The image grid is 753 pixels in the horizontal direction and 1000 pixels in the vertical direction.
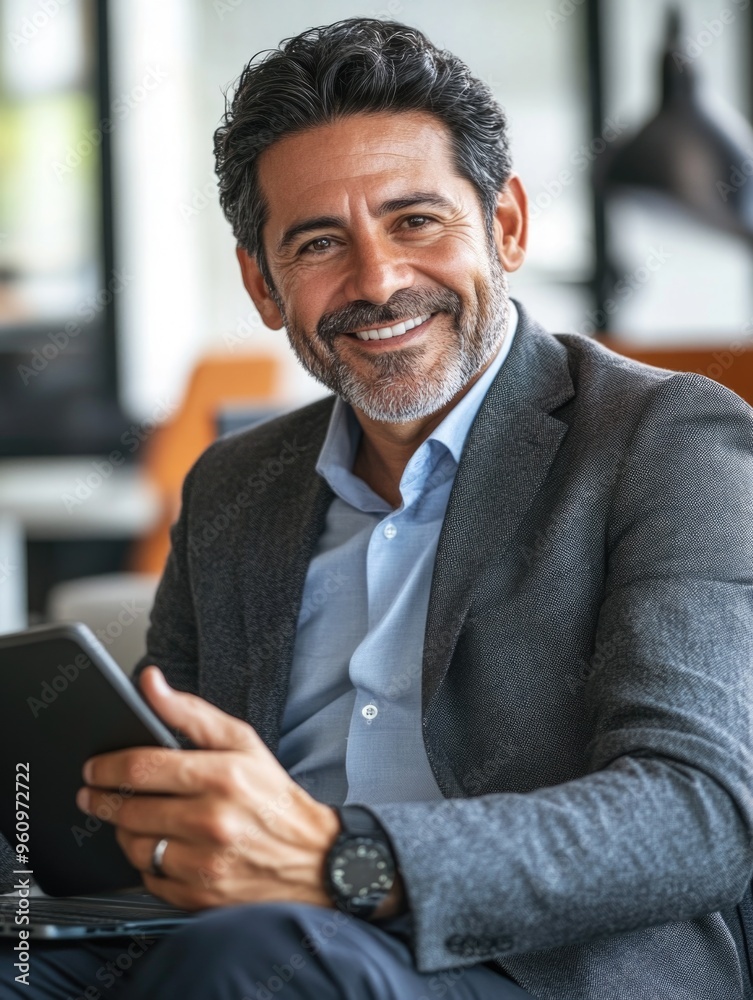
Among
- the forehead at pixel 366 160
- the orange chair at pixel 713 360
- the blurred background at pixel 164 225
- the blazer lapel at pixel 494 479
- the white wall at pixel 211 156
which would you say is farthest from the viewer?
the white wall at pixel 211 156

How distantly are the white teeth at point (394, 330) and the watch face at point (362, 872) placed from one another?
0.66m

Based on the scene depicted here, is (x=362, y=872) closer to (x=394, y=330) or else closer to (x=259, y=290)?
(x=394, y=330)

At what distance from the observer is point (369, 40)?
4.92 feet

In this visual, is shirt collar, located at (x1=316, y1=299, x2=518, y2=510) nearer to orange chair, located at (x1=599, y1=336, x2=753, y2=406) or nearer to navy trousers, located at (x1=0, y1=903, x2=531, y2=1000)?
orange chair, located at (x1=599, y1=336, x2=753, y2=406)

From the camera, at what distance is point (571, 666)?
125 cm

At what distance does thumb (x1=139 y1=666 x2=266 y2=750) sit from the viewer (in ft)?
3.26

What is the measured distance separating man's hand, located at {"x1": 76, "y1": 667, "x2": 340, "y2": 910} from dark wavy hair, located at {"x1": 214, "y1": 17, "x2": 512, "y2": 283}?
749 mm

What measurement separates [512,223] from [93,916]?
3.14 feet

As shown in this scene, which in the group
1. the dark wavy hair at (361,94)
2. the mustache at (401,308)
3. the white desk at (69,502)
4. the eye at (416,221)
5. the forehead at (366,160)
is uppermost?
the dark wavy hair at (361,94)

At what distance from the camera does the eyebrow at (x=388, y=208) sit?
144cm

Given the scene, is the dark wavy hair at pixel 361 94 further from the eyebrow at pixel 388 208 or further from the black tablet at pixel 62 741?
the black tablet at pixel 62 741

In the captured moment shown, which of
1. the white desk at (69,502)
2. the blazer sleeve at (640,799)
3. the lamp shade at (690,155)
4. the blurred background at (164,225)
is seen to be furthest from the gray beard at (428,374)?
the blurred background at (164,225)

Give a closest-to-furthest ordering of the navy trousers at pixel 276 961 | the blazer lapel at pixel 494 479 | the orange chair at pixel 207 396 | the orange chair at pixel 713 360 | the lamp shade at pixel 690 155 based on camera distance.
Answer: the navy trousers at pixel 276 961 → the blazer lapel at pixel 494 479 → the orange chair at pixel 713 360 → the lamp shade at pixel 690 155 → the orange chair at pixel 207 396

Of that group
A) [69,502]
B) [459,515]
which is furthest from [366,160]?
[69,502]
